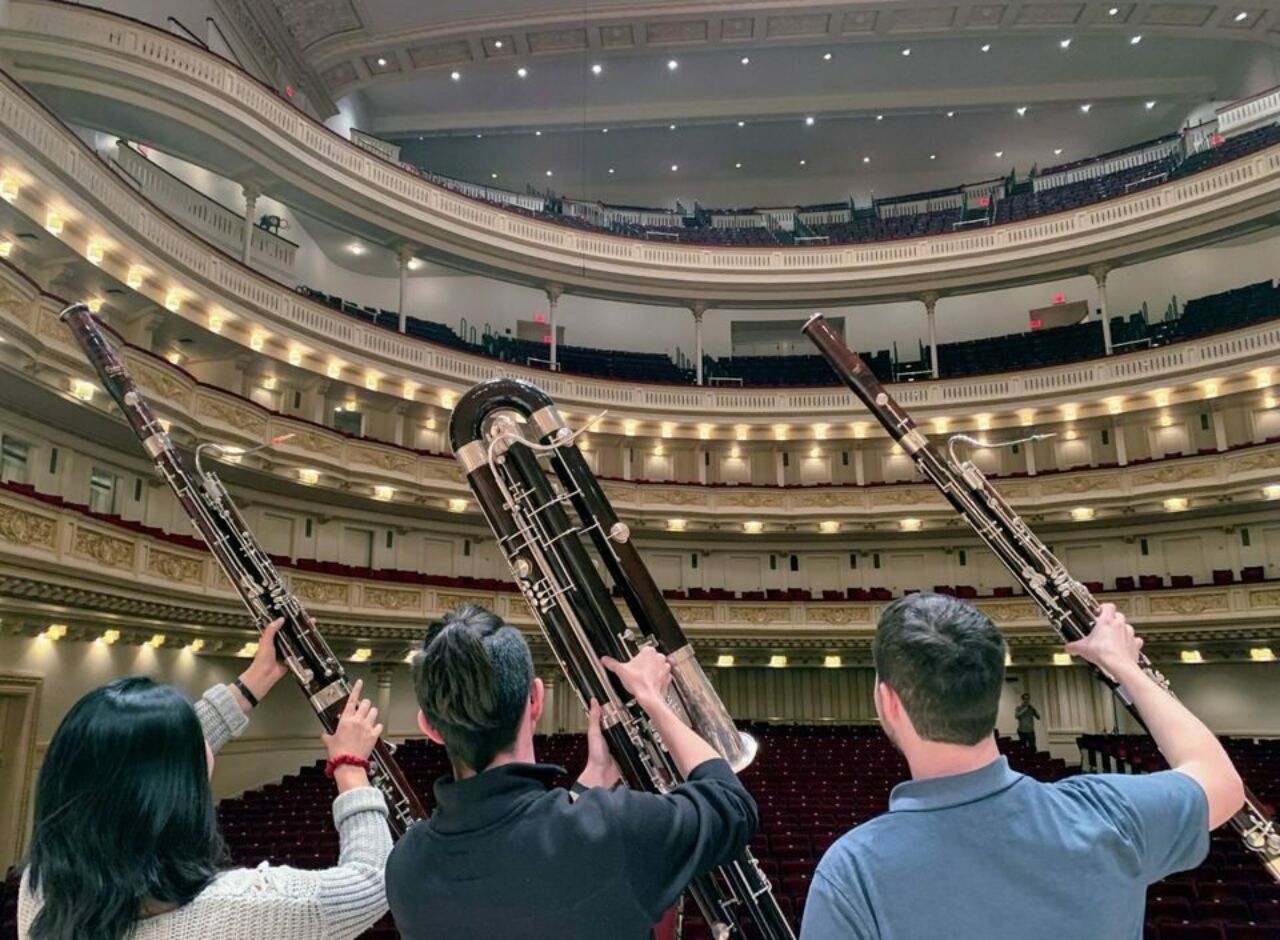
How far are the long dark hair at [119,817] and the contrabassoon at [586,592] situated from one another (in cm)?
79

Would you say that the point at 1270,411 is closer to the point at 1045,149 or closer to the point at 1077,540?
the point at 1077,540

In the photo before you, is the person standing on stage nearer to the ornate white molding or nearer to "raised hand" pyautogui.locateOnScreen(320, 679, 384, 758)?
the ornate white molding

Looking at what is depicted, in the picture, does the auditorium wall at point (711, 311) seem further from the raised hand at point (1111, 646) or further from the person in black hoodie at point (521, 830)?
the raised hand at point (1111, 646)

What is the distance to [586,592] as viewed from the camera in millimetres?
2002

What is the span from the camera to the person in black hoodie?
1.33m

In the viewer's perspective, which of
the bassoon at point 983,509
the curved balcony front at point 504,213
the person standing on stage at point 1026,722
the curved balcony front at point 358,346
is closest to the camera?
the bassoon at point 983,509

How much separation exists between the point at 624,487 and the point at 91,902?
20070mm

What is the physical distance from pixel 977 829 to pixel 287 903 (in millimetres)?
1148

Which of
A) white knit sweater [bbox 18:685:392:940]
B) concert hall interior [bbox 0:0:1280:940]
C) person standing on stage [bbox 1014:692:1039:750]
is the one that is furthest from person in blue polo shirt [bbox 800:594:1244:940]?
person standing on stage [bbox 1014:692:1039:750]

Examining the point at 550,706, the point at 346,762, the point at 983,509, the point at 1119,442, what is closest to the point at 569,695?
the point at 550,706

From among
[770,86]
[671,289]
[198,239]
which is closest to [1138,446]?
[671,289]

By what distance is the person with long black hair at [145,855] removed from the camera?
128 cm

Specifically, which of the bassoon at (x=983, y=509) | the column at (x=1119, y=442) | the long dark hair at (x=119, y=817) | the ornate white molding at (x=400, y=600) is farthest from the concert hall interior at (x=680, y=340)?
the long dark hair at (x=119, y=817)

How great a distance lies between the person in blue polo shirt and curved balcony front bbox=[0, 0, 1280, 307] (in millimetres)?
17031
